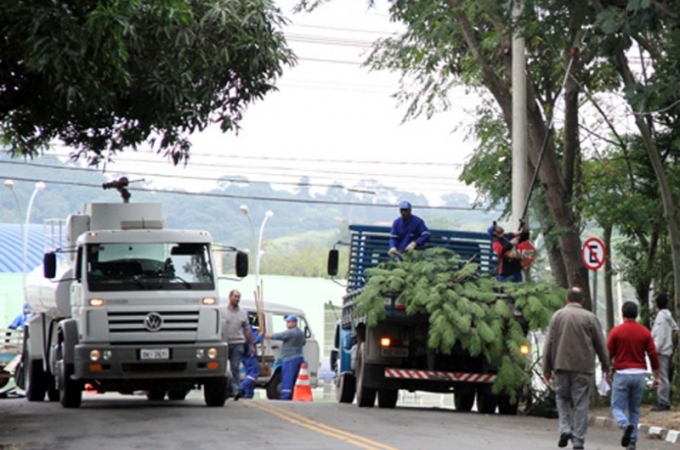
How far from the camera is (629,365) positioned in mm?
15742

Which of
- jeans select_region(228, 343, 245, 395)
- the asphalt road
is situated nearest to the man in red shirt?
the asphalt road

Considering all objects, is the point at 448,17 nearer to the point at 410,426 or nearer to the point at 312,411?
the point at 312,411

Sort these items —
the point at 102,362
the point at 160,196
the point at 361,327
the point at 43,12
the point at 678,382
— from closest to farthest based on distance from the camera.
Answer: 1. the point at 43,12
2. the point at 102,362
3. the point at 361,327
4. the point at 678,382
5. the point at 160,196

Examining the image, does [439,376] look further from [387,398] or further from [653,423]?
[653,423]

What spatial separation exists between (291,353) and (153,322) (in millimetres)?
8857

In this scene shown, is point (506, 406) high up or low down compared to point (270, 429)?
up

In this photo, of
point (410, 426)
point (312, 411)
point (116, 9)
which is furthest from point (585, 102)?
point (116, 9)

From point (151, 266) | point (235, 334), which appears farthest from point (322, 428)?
point (235, 334)

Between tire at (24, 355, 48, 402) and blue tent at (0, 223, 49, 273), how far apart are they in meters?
43.8

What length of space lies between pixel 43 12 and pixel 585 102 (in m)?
21.6

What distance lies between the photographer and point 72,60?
51.5ft

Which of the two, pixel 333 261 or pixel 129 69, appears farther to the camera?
pixel 333 261

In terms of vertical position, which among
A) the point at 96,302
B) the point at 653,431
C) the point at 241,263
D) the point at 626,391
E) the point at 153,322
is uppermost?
the point at 241,263

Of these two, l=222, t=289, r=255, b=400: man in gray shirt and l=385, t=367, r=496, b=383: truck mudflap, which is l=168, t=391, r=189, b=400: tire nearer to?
l=222, t=289, r=255, b=400: man in gray shirt
